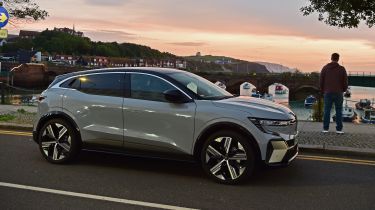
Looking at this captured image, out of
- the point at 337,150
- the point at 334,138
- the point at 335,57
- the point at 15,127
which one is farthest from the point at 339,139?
the point at 15,127

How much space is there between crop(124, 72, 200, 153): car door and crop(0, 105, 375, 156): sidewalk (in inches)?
133

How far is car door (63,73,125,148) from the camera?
6.94 m

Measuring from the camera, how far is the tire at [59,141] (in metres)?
7.25

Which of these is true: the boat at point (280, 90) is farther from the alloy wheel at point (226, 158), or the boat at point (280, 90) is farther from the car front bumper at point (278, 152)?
the alloy wheel at point (226, 158)

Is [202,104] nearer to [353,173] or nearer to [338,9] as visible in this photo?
[353,173]

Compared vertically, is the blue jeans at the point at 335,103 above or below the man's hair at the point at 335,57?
below

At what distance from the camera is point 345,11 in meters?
13.0

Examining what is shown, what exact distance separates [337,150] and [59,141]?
5030 millimetres

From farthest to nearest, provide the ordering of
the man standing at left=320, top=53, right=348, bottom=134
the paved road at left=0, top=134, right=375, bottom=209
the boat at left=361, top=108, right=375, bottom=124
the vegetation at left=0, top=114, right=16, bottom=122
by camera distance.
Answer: the boat at left=361, top=108, right=375, bottom=124 < the vegetation at left=0, top=114, right=16, bottom=122 < the man standing at left=320, top=53, right=348, bottom=134 < the paved road at left=0, top=134, right=375, bottom=209

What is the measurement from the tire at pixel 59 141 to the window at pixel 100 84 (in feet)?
1.99

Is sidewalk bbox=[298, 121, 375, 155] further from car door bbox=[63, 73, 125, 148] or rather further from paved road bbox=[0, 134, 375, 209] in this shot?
car door bbox=[63, 73, 125, 148]

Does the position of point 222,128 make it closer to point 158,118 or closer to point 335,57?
point 158,118

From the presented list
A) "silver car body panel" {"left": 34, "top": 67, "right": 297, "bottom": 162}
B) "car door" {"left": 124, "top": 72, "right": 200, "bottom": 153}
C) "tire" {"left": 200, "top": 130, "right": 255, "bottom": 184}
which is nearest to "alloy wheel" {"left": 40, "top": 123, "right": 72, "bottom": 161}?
"silver car body panel" {"left": 34, "top": 67, "right": 297, "bottom": 162}

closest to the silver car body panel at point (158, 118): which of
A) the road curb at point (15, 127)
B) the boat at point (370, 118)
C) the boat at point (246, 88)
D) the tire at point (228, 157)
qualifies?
the tire at point (228, 157)
